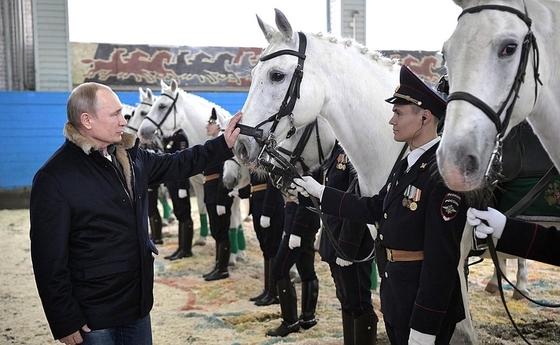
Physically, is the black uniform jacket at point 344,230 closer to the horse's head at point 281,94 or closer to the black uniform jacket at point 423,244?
the horse's head at point 281,94

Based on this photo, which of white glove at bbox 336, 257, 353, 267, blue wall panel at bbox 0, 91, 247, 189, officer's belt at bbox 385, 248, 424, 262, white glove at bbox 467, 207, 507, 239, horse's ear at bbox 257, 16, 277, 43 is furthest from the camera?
blue wall panel at bbox 0, 91, 247, 189

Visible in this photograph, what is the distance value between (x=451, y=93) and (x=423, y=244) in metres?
0.61

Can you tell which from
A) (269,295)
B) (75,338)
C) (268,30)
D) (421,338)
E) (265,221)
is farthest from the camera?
(269,295)

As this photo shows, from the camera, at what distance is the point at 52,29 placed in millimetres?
11883

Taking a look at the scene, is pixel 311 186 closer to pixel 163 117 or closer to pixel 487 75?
pixel 487 75

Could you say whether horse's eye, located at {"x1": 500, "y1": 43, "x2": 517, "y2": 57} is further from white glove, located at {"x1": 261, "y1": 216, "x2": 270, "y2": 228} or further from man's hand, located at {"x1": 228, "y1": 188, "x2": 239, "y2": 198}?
man's hand, located at {"x1": 228, "y1": 188, "x2": 239, "y2": 198}

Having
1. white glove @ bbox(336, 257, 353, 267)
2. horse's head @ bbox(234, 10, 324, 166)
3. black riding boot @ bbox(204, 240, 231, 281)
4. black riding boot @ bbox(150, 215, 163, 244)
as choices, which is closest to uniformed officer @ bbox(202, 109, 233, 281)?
black riding boot @ bbox(204, 240, 231, 281)

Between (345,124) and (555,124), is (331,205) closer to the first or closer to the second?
(345,124)

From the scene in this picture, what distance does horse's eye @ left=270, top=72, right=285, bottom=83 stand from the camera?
8.45 ft

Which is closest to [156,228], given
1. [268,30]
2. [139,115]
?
[139,115]

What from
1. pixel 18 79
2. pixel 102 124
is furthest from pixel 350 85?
pixel 18 79

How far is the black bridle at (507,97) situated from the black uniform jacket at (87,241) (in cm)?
131

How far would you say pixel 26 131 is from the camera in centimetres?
1173

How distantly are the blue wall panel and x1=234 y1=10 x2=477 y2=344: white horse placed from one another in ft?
34.4
